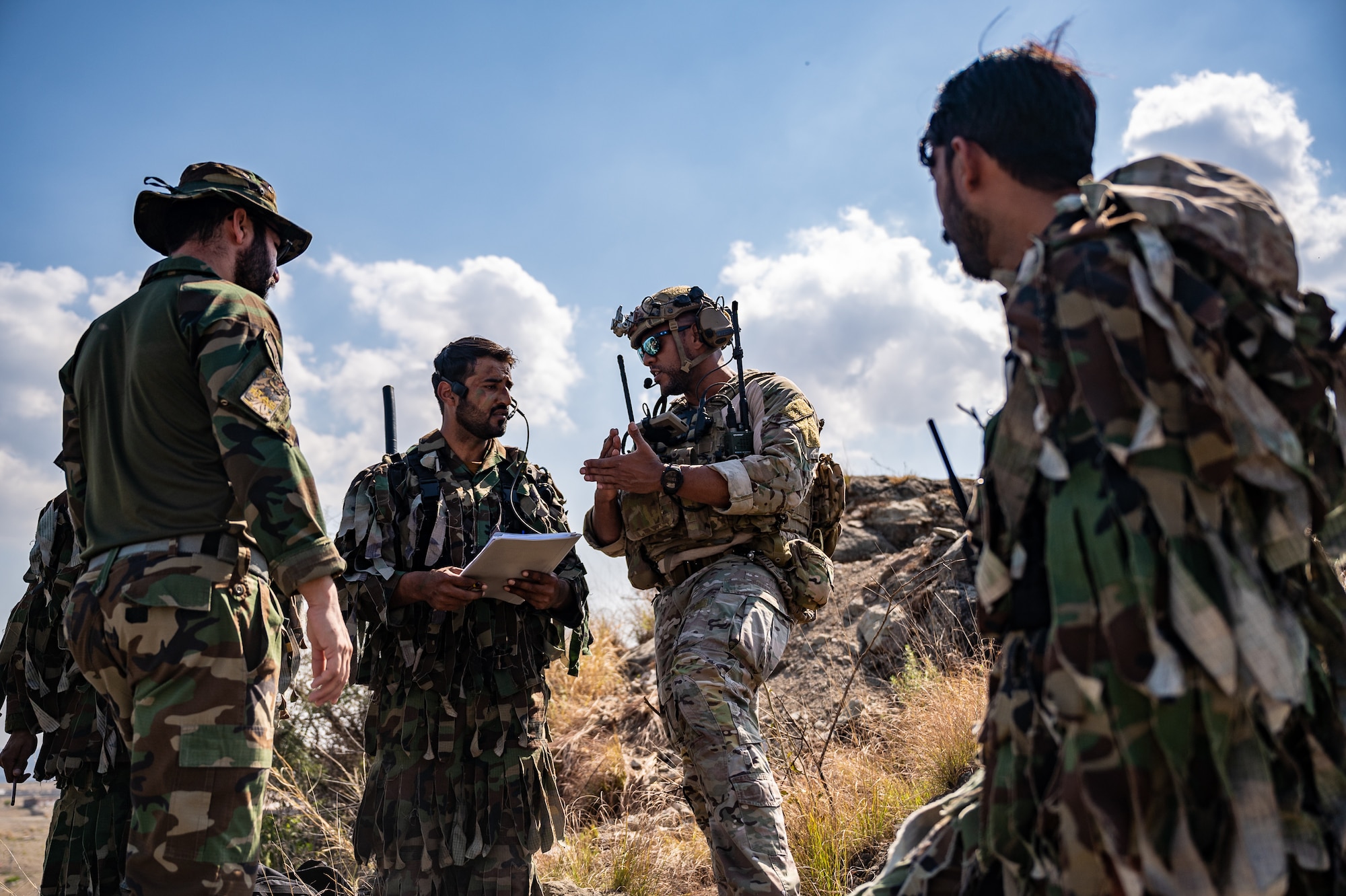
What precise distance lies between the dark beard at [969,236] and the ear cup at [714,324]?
9.10 feet

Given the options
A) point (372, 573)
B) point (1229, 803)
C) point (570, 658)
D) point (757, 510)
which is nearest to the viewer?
point (1229, 803)

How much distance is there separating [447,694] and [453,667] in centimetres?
13

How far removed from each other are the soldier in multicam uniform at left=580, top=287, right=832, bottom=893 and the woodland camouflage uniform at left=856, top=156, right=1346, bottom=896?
6.19 ft

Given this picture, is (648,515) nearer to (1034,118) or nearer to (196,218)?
(196,218)

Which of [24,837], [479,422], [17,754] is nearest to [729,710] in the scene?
[479,422]

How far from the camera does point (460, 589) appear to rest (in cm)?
459

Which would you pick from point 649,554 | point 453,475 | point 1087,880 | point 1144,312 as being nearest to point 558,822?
point 649,554

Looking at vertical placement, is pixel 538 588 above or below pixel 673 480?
below

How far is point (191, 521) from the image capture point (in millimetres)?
2848

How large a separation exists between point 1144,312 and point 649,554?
10.2 ft

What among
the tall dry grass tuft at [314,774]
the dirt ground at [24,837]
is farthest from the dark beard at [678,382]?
the tall dry grass tuft at [314,774]

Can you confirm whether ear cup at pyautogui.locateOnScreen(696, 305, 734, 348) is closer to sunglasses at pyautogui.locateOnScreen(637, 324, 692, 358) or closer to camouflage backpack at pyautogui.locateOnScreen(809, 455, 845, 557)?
sunglasses at pyautogui.locateOnScreen(637, 324, 692, 358)

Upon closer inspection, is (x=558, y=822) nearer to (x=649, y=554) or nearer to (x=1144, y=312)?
(x=649, y=554)

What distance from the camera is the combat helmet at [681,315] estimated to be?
4945 millimetres
